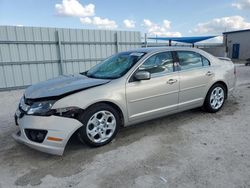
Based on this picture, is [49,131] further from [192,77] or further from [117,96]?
[192,77]

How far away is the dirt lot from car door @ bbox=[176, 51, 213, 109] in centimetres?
48

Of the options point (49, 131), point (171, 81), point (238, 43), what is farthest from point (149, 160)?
point (238, 43)

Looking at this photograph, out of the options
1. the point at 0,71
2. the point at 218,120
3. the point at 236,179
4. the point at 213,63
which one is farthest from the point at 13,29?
the point at 236,179

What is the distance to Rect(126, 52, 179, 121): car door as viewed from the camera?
350cm

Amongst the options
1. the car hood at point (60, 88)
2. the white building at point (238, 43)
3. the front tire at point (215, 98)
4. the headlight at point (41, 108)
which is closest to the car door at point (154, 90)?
the car hood at point (60, 88)

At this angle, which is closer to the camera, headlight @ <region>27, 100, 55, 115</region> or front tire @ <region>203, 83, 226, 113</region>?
headlight @ <region>27, 100, 55, 115</region>

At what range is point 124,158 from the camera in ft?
9.82

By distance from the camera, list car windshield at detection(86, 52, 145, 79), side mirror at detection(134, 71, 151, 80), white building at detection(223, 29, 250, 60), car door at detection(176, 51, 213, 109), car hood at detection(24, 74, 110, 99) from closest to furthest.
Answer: car hood at detection(24, 74, 110, 99)
side mirror at detection(134, 71, 151, 80)
car windshield at detection(86, 52, 145, 79)
car door at detection(176, 51, 213, 109)
white building at detection(223, 29, 250, 60)

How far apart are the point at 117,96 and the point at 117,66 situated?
31.9 inches

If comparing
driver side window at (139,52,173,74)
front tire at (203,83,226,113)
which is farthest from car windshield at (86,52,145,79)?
front tire at (203,83,226,113)

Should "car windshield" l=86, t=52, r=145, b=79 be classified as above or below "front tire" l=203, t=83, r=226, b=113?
above

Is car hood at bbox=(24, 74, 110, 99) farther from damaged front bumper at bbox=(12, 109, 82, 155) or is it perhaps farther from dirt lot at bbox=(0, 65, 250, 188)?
dirt lot at bbox=(0, 65, 250, 188)

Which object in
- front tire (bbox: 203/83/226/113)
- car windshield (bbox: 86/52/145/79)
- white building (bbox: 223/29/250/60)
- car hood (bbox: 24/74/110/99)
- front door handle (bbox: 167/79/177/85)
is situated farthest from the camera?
white building (bbox: 223/29/250/60)

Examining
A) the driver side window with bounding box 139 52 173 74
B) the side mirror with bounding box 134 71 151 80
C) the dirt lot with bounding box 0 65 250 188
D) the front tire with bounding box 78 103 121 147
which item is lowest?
the dirt lot with bounding box 0 65 250 188
